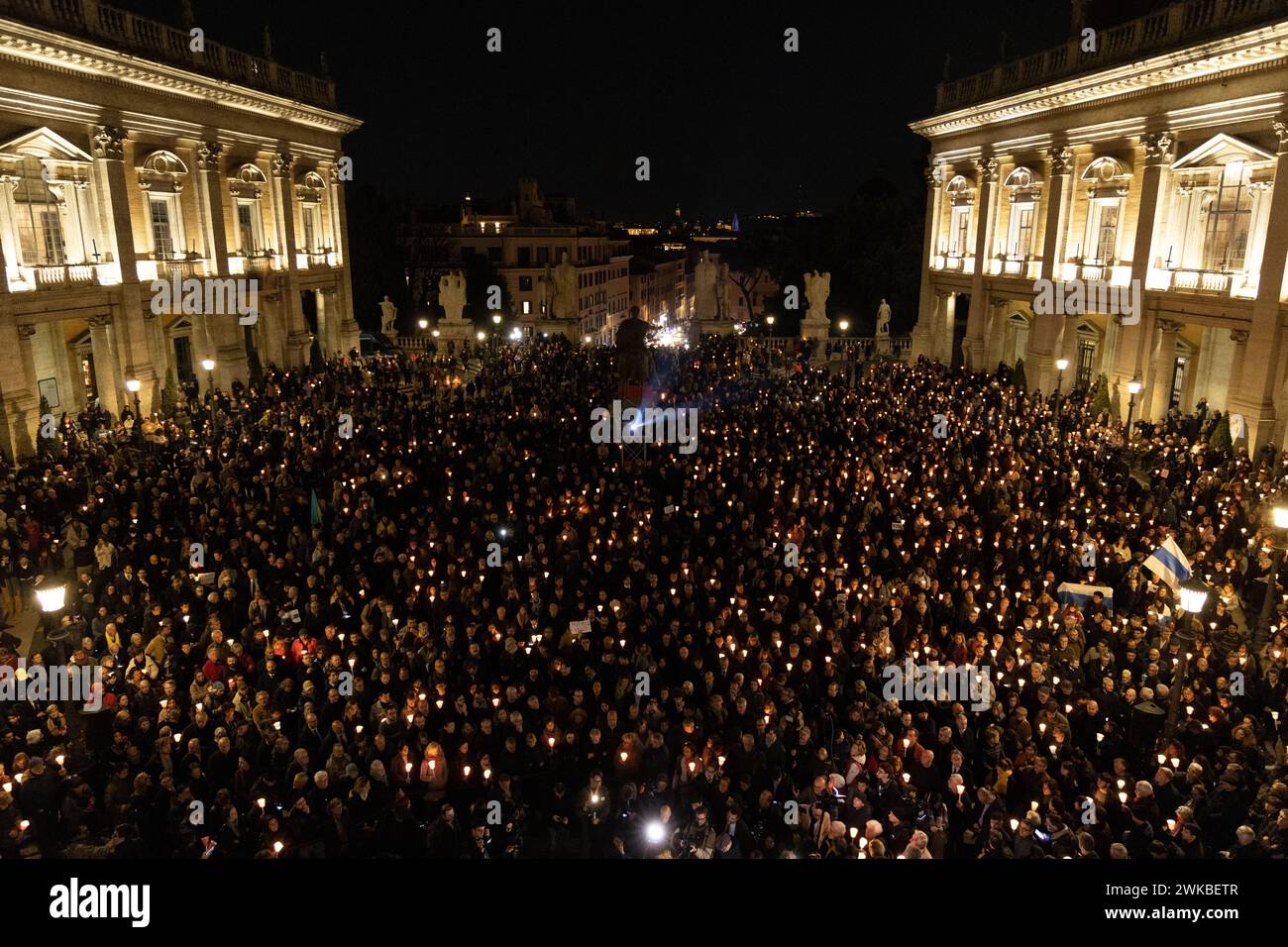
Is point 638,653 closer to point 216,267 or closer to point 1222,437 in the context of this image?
point 1222,437

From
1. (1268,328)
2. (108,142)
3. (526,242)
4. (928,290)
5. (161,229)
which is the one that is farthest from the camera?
(526,242)

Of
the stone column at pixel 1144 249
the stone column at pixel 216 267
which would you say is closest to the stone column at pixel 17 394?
the stone column at pixel 216 267

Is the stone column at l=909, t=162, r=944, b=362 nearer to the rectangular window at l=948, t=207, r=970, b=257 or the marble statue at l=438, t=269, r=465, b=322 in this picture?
the rectangular window at l=948, t=207, r=970, b=257

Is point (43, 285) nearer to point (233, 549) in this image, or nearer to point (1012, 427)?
point (233, 549)

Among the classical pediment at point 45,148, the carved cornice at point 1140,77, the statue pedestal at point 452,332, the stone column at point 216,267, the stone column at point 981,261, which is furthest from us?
the statue pedestal at point 452,332

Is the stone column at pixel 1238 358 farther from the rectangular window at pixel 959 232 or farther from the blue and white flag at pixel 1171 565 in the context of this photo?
the blue and white flag at pixel 1171 565

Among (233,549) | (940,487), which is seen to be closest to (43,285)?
(233,549)

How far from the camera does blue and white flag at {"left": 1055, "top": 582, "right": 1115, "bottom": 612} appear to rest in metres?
14.0

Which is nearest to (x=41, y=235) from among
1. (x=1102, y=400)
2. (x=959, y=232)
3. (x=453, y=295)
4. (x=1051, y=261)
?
(x=453, y=295)

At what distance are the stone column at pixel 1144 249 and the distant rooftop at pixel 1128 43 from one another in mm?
3017

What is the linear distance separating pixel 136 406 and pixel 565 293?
68.6 feet

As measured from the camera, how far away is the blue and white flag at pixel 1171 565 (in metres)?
12.2

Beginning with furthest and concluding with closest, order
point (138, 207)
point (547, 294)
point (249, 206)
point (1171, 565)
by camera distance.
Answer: point (547, 294)
point (249, 206)
point (138, 207)
point (1171, 565)

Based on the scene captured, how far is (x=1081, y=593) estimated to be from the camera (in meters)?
14.3
